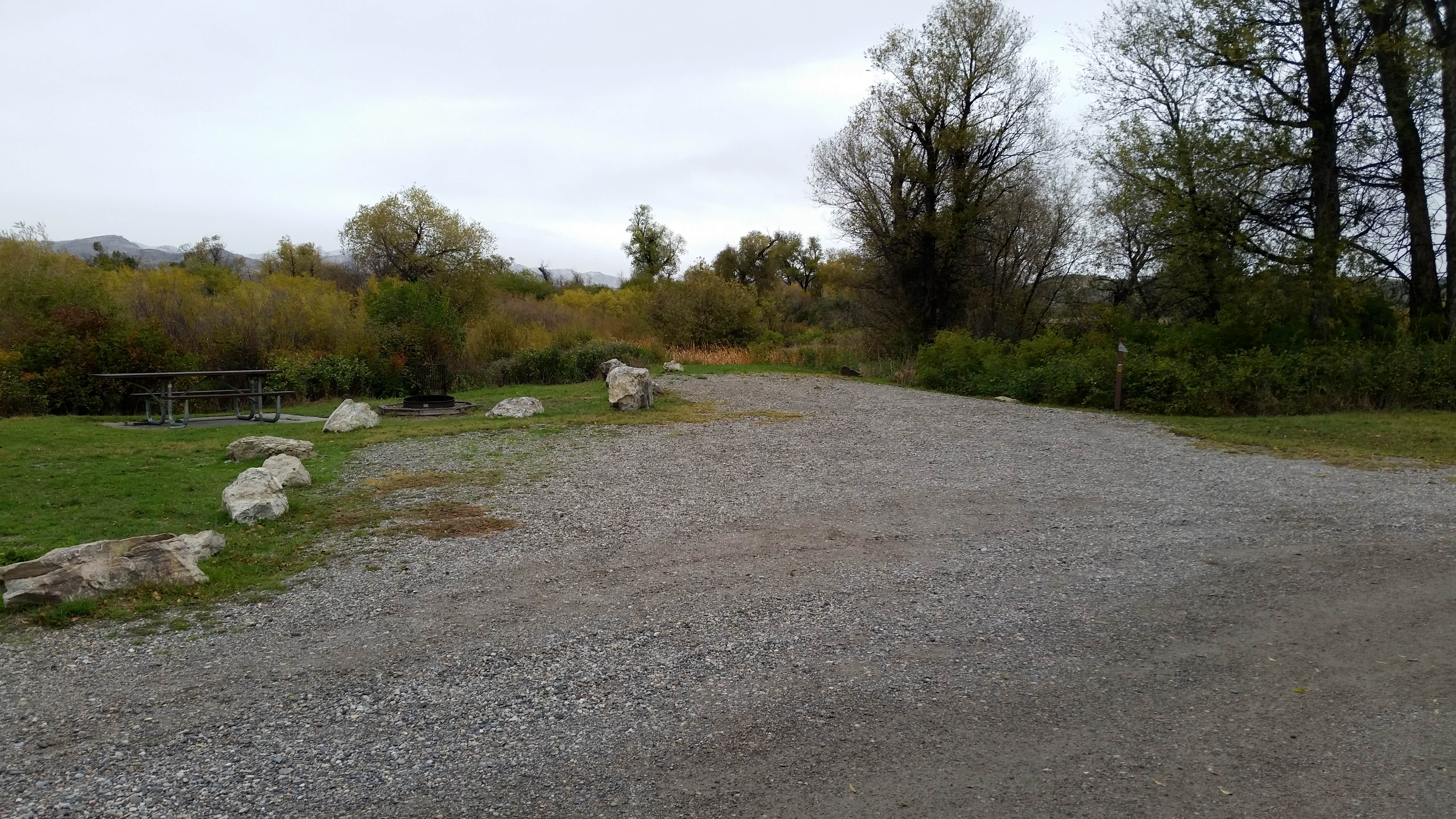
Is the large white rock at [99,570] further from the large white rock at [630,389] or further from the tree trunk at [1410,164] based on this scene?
the tree trunk at [1410,164]


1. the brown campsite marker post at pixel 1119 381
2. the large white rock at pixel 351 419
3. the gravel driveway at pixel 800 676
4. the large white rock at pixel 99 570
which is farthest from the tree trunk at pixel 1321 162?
the large white rock at pixel 99 570

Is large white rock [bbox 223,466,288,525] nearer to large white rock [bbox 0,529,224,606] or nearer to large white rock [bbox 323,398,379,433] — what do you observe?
large white rock [bbox 0,529,224,606]

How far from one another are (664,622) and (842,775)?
1778 millimetres

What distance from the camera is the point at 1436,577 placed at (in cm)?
528

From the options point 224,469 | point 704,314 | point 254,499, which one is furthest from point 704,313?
point 254,499

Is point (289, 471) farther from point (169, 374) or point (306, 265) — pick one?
point (306, 265)

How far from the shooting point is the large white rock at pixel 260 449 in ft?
31.7

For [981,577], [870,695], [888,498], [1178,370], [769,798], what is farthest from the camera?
[1178,370]

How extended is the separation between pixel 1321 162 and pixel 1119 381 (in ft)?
19.3

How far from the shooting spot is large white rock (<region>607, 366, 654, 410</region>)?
15062 mm

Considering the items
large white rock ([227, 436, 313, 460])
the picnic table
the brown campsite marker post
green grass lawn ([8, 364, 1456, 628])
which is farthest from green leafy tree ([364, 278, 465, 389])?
the brown campsite marker post

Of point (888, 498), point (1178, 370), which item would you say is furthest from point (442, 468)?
point (1178, 370)

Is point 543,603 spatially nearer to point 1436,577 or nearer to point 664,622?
point 664,622

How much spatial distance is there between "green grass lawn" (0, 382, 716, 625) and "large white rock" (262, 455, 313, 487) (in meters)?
0.12
